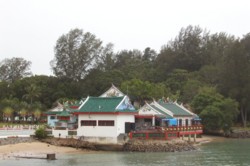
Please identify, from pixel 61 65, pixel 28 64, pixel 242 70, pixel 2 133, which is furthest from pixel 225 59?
pixel 28 64

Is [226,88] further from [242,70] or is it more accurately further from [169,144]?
[169,144]

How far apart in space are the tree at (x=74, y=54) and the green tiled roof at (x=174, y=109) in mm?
37653

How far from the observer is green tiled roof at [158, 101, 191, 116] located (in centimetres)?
6438

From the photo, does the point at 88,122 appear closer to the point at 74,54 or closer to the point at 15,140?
the point at 15,140

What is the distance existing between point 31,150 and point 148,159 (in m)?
12.9

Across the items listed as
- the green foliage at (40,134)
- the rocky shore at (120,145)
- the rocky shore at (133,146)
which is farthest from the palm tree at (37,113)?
the rocky shore at (133,146)

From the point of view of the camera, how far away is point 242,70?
81812 millimetres

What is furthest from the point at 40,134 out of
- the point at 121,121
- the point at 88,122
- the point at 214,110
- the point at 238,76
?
the point at 238,76

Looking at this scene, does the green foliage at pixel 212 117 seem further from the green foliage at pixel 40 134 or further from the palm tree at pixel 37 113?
the palm tree at pixel 37 113

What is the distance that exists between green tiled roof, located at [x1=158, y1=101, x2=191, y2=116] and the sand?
19.0 metres

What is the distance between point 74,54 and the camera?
99250 millimetres

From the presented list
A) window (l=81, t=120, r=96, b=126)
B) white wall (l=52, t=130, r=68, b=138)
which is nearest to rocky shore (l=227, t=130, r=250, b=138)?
window (l=81, t=120, r=96, b=126)

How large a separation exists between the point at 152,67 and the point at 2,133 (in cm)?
7081

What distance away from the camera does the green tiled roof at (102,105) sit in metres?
51.5
